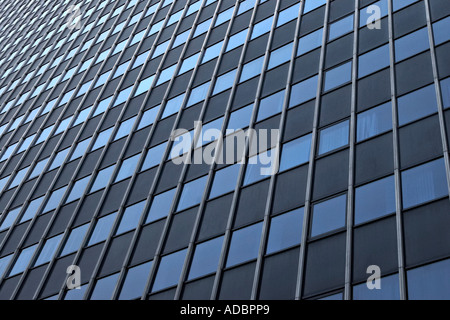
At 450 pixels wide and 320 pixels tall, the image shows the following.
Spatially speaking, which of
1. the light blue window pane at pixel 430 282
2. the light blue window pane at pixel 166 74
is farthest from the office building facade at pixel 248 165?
the light blue window pane at pixel 166 74

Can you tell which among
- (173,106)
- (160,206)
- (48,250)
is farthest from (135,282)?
(173,106)

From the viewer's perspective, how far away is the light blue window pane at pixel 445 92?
67.1 ft

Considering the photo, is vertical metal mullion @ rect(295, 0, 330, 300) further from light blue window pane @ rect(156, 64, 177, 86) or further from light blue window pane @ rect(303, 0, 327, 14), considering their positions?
light blue window pane @ rect(156, 64, 177, 86)

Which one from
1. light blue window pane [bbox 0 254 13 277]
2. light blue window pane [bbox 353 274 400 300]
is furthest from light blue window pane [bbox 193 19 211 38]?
light blue window pane [bbox 353 274 400 300]

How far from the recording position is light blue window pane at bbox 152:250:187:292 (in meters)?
21.5

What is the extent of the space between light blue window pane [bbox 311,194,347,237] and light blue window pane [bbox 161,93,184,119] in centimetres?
1288

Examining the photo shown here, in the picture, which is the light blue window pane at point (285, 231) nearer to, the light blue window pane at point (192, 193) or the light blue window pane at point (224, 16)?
the light blue window pane at point (192, 193)

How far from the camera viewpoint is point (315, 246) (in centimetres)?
1881

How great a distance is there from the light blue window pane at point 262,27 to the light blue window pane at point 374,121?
11.8 m

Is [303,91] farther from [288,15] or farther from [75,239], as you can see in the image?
[75,239]

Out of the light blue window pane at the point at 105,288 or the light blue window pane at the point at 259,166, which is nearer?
the light blue window pane at the point at 105,288

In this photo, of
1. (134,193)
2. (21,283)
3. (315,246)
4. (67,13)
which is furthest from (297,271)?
(67,13)

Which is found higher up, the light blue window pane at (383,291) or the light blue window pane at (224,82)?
the light blue window pane at (224,82)
